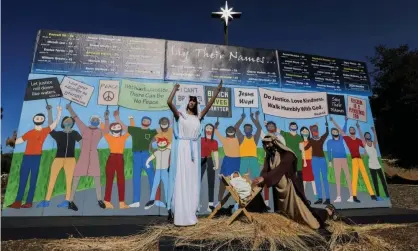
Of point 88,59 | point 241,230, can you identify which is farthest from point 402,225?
point 88,59

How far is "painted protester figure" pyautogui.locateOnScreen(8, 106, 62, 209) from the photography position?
6852 millimetres

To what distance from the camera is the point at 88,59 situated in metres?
8.12

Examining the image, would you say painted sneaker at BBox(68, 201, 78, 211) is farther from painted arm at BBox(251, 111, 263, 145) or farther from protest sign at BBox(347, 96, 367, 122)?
protest sign at BBox(347, 96, 367, 122)

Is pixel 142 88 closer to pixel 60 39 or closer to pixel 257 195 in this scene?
pixel 60 39

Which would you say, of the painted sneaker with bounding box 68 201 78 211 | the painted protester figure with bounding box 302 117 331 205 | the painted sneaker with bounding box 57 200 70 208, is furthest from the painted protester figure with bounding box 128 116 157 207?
the painted protester figure with bounding box 302 117 331 205

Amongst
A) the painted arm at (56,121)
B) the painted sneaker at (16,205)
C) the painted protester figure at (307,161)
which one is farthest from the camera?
the painted protester figure at (307,161)

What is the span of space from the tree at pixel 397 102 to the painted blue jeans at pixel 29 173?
20.4m

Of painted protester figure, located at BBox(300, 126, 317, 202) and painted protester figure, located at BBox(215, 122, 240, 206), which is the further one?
painted protester figure, located at BBox(300, 126, 317, 202)

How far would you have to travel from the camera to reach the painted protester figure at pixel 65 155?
23.0 ft

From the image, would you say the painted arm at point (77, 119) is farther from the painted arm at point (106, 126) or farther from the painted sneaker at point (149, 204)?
the painted sneaker at point (149, 204)

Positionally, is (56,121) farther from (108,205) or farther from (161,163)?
(161,163)

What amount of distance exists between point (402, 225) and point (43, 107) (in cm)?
876

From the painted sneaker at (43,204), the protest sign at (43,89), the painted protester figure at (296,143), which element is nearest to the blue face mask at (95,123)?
the protest sign at (43,89)

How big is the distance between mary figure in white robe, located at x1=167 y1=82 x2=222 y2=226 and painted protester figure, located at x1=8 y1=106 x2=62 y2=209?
3.73 metres
